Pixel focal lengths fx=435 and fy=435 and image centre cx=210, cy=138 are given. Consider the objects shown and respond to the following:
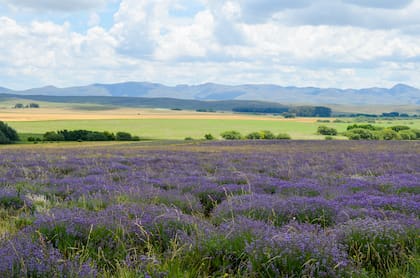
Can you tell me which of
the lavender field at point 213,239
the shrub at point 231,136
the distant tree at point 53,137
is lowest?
the shrub at point 231,136

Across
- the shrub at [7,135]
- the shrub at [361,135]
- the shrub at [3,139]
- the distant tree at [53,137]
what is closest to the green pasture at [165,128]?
the shrub at [361,135]

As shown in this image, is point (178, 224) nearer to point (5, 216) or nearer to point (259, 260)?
point (259, 260)

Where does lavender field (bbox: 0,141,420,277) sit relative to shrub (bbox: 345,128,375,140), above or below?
above

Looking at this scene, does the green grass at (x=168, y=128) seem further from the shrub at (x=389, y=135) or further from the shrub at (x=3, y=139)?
the shrub at (x=3, y=139)

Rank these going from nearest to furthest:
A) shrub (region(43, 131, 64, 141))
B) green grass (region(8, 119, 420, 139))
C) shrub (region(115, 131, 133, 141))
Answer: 1. shrub (region(43, 131, 64, 141))
2. shrub (region(115, 131, 133, 141))
3. green grass (region(8, 119, 420, 139))

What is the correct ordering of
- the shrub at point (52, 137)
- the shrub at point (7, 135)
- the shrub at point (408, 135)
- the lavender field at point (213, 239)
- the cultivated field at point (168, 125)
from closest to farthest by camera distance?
the lavender field at point (213, 239) → the shrub at point (7, 135) → the shrub at point (52, 137) → the shrub at point (408, 135) → the cultivated field at point (168, 125)

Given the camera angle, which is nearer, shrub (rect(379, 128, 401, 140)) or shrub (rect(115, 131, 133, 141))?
shrub (rect(379, 128, 401, 140))

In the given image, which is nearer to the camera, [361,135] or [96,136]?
[96,136]

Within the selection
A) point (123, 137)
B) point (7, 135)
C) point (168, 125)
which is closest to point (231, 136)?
point (123, 137)

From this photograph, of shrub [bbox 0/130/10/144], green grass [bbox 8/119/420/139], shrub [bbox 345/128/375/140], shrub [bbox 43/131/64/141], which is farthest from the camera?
green grass [bbox 8/119/420/139]

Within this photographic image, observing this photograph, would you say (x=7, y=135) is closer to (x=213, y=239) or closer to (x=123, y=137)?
(x=123, y=137)

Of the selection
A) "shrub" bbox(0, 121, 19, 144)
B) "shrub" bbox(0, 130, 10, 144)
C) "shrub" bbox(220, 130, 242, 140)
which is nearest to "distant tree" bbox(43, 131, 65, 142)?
"shrub" bbox(0, 121, 19, 144)

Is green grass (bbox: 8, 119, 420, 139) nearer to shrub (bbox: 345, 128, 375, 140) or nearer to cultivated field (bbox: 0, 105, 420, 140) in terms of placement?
cultivated field (bbox: 0, 105, 420, 140)

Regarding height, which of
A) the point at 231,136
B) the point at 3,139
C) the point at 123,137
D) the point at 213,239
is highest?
the point at 213,239
